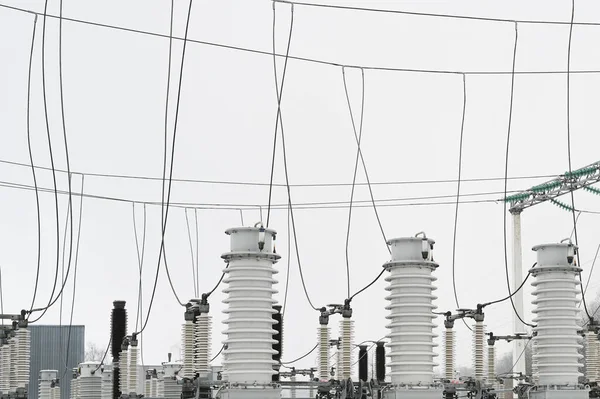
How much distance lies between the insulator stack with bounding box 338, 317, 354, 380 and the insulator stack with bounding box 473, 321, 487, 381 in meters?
1.69

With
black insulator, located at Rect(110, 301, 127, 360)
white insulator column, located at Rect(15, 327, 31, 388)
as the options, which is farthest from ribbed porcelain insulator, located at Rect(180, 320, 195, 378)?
black insulator, located at Rect(110, 301, 127, 360)

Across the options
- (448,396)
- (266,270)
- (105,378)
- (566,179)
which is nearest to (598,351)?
(448,396)

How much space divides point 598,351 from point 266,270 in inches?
185

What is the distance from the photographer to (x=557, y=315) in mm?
9703

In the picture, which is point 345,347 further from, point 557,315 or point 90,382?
point 90,382

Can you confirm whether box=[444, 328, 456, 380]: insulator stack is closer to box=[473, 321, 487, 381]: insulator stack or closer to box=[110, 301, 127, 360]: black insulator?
box=[473, 321, 487, 381]: insulator stack

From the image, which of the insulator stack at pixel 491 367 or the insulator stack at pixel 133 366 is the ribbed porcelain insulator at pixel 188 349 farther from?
the insulator stack at pixel 491 367

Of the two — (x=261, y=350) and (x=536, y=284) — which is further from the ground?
(x=536, y=284)

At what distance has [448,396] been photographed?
942cm

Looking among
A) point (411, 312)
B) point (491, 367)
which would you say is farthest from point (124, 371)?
point (411, 312)

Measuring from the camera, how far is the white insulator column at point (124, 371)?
12359mm

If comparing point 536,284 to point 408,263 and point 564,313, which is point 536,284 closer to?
point 564,313

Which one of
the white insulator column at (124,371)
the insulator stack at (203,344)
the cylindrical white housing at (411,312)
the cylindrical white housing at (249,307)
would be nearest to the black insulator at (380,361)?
the white insulator column at (124,371)

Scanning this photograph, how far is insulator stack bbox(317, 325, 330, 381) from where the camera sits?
9516 mm
